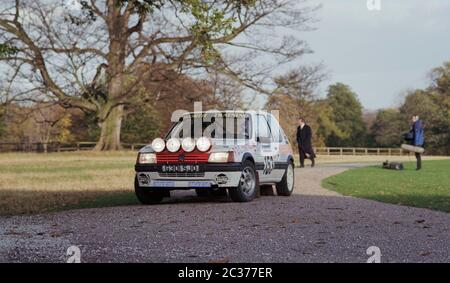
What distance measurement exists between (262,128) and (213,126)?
1.25m

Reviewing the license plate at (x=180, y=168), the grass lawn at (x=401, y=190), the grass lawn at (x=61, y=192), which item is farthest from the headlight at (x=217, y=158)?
the grass lawn at (x=401, y=190)

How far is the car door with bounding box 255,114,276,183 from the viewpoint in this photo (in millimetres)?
12461

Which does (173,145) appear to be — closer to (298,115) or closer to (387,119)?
(298,115)

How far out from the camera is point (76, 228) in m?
8.37

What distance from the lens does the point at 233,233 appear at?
7.78 meters

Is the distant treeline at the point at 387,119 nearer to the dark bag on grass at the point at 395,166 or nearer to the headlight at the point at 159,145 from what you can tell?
the dark bag on grass at the point at 395,166

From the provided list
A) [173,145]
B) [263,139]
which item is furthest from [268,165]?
[173,145]

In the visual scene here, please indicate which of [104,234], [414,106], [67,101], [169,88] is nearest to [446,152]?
[414,106]

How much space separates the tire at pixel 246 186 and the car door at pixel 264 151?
0.31m

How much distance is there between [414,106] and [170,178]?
7566 centimetres

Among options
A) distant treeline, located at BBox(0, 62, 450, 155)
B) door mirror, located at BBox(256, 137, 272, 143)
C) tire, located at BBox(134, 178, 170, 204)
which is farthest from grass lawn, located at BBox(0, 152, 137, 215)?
distant treeline, located at BBox(0, 62, 450, 155)

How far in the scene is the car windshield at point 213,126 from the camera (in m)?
12.5

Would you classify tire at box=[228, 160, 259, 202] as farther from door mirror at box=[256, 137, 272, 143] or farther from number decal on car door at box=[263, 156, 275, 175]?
door mirror at box=[256, 137, 272, 143]

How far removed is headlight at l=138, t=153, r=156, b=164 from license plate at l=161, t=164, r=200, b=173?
269 millimetres
